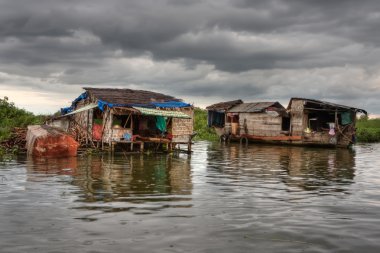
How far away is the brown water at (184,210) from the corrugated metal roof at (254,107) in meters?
19.1

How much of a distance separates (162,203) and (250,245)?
125 inches

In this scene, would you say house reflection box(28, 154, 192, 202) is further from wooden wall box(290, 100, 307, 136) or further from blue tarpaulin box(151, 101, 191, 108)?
wooden wall box(290, 100, 307, 136)

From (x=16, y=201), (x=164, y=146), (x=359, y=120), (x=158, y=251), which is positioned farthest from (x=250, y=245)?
(x=359, y=120)

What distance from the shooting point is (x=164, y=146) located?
78.1 feet

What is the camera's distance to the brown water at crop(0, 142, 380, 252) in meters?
5.95

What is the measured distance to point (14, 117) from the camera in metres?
33.4

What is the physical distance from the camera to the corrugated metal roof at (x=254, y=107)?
109 feet

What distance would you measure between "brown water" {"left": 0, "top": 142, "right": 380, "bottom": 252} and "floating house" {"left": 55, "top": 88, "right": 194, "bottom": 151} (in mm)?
6443

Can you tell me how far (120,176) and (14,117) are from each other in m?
24.1

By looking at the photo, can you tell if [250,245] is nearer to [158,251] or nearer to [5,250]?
[158,251]

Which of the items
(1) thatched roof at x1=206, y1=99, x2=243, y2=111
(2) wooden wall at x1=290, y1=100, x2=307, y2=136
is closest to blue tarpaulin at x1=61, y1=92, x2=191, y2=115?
(2) wooden wall at x1=290, y1=100, x2=307, y2=136

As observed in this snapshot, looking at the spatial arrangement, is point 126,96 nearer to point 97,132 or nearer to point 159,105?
point 159,105

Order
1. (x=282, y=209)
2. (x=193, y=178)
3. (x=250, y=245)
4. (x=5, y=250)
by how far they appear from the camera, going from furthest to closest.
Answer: (x=193, y=178) < (x=282, y=209) < (x=250, y=245) < (x=5, y=250)

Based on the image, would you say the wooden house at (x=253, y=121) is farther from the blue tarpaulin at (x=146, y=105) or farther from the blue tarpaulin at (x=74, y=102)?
the blue tarpaulin at (x=74, y=102)
